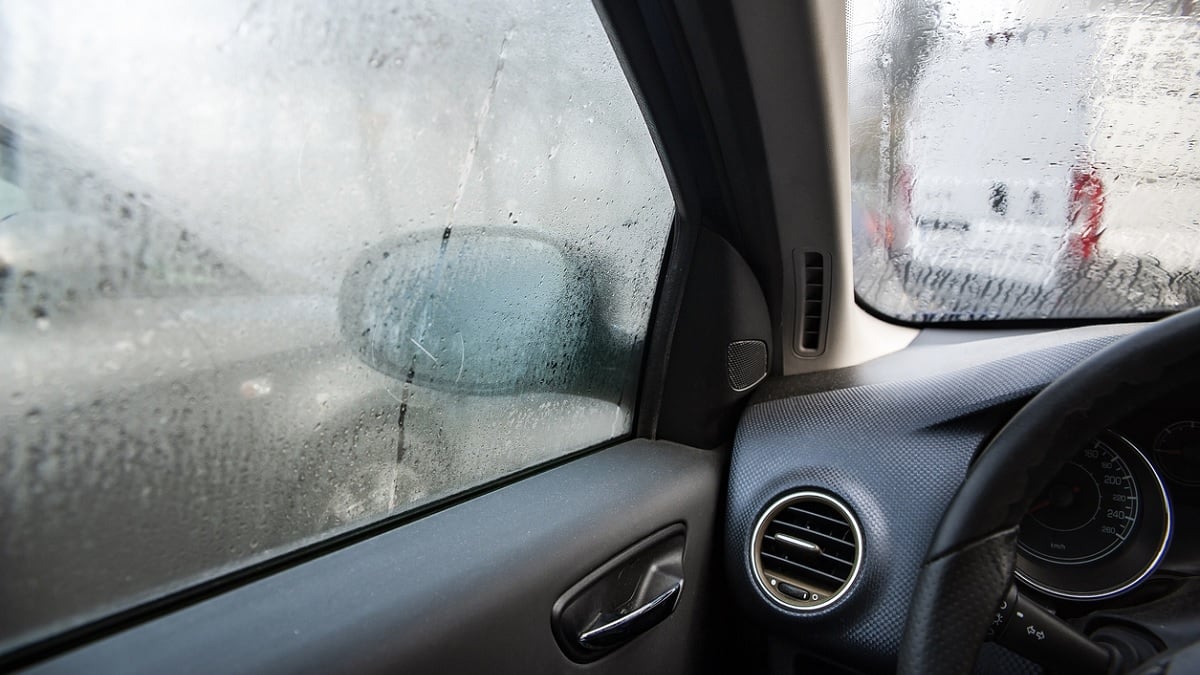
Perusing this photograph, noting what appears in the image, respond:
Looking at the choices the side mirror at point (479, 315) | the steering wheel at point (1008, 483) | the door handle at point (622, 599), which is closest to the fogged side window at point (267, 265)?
the side mirror at point (479, 315)

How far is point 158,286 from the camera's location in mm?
1009

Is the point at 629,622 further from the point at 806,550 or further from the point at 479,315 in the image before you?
the point at 479,315

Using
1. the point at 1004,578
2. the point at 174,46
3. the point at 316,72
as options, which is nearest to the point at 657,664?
the point at 1004,578

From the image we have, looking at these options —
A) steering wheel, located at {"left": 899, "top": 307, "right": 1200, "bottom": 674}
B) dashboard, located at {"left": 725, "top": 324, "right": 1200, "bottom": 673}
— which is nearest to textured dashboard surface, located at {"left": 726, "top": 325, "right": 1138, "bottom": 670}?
dashboard, located at {"left": 725, "top": 324, "right": 1200, "bottom": 673}

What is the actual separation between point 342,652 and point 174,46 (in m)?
0.90

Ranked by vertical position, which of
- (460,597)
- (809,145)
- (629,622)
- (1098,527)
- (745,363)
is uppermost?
(809,145)

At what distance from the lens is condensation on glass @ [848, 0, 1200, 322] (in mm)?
1858

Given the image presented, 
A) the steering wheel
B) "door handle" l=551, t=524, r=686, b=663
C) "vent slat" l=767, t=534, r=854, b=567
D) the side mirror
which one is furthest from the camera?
"vent slat" l=767, t=534, r=854, b=567

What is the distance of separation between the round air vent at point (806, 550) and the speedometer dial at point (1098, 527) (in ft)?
1.32

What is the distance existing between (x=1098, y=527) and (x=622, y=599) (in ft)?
3.81

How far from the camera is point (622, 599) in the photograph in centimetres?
164

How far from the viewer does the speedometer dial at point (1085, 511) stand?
1.72 m

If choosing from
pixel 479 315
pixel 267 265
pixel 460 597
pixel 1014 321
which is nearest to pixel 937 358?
pixel 1014 321

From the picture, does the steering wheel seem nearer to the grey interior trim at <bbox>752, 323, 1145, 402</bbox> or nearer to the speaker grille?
the grey interior trim at <bbox>752, 323, 1145, 402</bbox>
